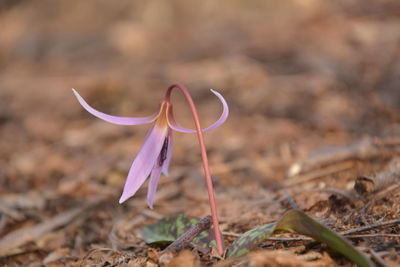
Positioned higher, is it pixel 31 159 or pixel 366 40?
pixel 366 40

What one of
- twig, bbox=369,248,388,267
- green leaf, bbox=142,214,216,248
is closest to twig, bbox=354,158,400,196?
twig, bbox=369,248,388,267

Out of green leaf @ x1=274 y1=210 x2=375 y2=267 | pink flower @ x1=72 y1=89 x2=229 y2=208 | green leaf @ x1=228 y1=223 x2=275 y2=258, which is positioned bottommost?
green leaf @ x1=228 y1=223 x2=275 y2=258

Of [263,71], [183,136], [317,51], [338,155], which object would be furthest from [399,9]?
[338,155]

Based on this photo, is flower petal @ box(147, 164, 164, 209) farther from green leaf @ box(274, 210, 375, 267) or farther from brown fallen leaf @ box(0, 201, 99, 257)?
brown fallen leaf @ box(0, 201, 99, 257)

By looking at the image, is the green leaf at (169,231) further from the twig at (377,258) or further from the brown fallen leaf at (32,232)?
the brown fallen leaf at (32,232)

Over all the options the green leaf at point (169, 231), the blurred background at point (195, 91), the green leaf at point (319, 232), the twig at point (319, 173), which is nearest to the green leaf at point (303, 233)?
the green leaf at point (319, 232)

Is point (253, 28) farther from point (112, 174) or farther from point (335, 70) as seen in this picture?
point (112, 174)
